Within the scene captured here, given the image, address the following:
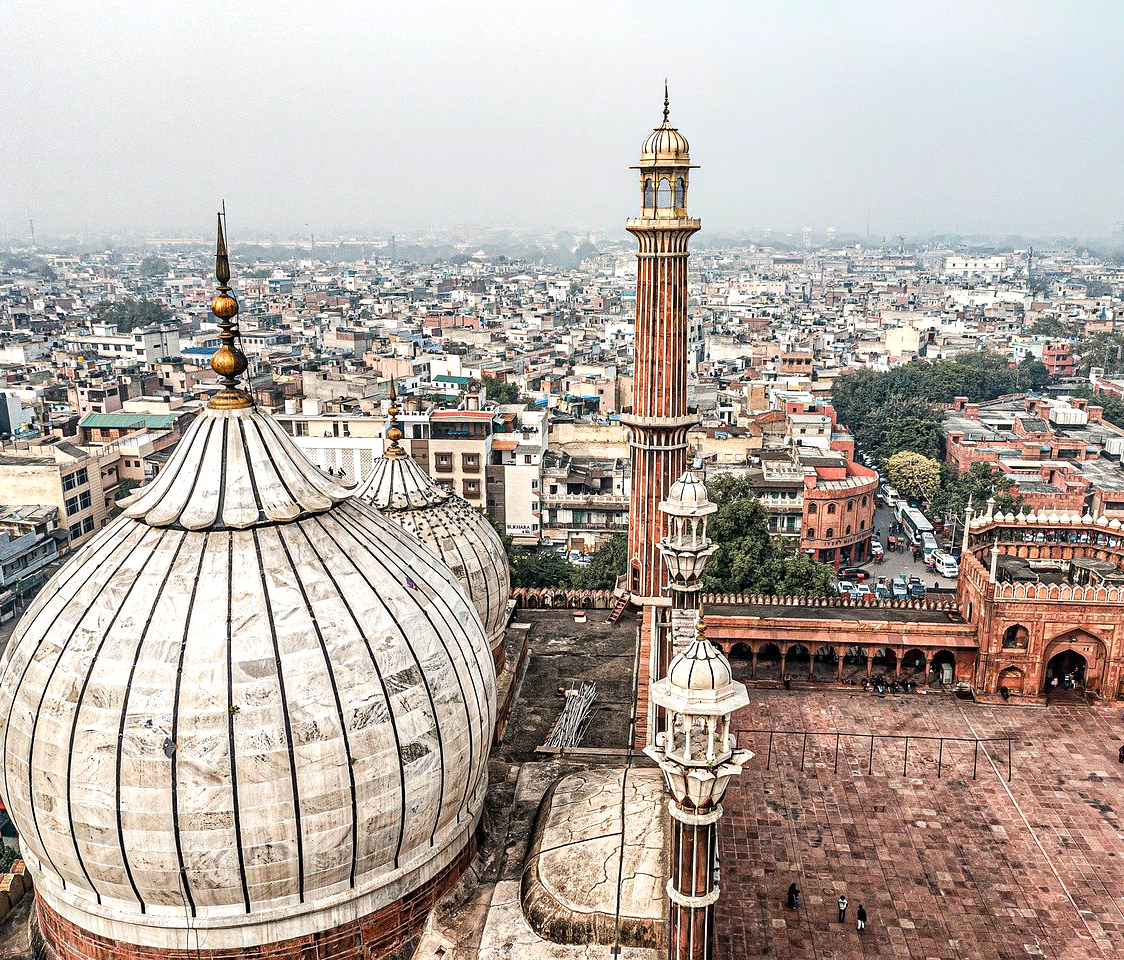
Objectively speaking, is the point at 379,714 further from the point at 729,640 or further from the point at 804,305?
the point at 804,305

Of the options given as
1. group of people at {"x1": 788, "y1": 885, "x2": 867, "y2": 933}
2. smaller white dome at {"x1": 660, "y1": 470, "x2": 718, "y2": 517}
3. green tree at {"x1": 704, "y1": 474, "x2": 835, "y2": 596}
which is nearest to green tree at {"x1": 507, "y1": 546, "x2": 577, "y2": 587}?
green tree at {"x1": 704, "y1": 474, "x2": 835, "y2": 596}

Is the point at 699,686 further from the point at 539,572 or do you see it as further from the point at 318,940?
the point at 539,572

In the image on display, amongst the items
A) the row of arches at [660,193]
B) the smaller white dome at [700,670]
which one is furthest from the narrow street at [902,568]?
the smaller white dome at [700,670]

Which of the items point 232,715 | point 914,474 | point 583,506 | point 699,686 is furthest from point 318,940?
point 914,474

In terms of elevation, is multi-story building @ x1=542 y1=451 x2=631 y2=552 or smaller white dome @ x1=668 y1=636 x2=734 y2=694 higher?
smaller white dome @ x1=668 y1=636 x2=734 y2=694

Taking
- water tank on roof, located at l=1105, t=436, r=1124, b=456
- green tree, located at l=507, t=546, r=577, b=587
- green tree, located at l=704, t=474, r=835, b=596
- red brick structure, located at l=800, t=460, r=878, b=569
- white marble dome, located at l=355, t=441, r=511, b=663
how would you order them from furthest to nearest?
water tank on roof, located at l=1105, t=436, r=1124, b=456 → red brick structure, located at l=800, t=460, r=878, b=569 → green tree, located at l=507, t=546, r=577, b=587 → green tree, located at l=704, t=474, r=835, b=596 → white marble dome, located at l=355, t=441, r=511, b=663

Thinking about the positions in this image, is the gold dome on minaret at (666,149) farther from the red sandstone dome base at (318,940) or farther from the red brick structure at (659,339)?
the red sandstone dome base at (318,940)

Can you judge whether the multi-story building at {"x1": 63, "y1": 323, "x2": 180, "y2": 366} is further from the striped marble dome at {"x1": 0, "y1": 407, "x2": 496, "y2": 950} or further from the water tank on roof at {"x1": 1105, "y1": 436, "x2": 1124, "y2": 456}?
the striped marble dome at {"x1": 0, "y1": 407, "x2": 496, "y2": 950}
